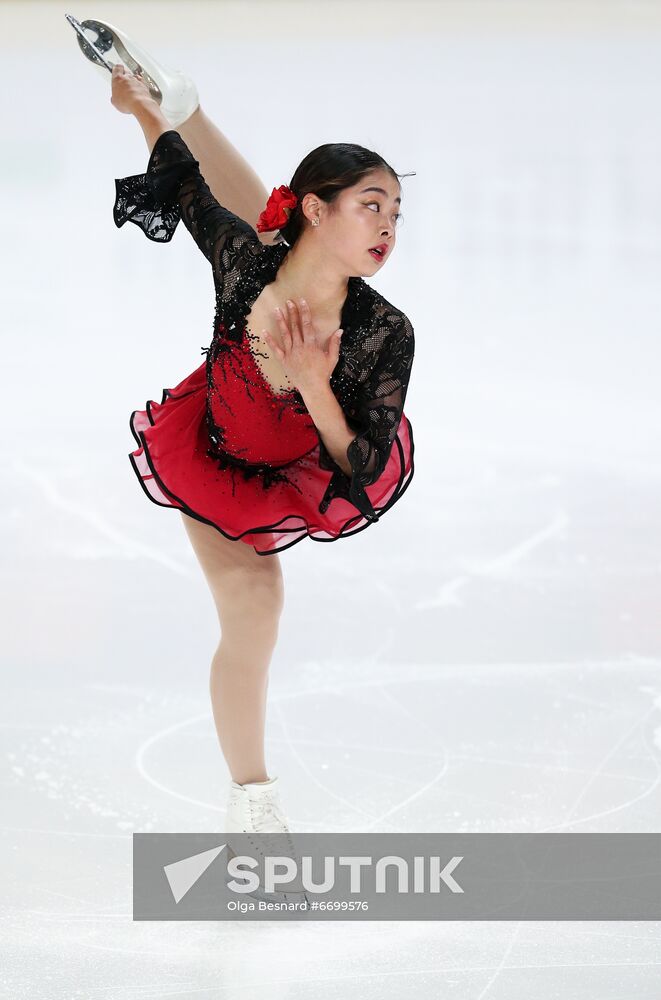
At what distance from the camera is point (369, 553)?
165 inches

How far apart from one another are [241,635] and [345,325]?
0.66 metres

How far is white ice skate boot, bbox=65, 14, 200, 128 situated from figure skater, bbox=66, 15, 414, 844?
33 millimetres

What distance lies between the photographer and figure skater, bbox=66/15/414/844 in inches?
88.1

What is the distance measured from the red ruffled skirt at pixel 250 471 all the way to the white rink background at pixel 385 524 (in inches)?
29.6

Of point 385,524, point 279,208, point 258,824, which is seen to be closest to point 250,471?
point 279,208

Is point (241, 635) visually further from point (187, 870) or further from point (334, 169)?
point (334, 169)

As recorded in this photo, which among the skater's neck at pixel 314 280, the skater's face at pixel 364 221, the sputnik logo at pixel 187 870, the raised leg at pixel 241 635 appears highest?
the skater's face at pixel 364 221

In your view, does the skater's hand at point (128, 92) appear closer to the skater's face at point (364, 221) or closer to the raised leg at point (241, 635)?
the skater's face at point (364, 221)

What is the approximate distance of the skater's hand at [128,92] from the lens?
2680 millimetres

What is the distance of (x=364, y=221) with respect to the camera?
2219 mm

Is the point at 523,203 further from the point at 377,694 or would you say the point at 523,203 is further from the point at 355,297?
the point at 355,297

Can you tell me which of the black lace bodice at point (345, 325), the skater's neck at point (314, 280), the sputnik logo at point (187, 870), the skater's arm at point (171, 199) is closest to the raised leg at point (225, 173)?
the skater's arm at point (171, 199)

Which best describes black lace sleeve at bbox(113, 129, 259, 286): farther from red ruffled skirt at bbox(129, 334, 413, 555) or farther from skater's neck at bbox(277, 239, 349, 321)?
red ruffled skirt at bbox(129, 334, 413, 555)

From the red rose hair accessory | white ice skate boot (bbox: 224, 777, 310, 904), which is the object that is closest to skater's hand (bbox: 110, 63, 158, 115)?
the red rose hair accessory
